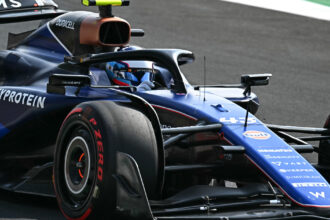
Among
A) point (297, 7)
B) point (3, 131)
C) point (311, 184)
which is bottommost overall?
point (297, 7)

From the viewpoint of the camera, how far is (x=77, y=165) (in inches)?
239

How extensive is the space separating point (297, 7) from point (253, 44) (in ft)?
9.28

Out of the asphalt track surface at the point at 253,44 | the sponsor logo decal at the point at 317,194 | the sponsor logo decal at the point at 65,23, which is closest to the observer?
the sponsor logo decal at the point at 317,194

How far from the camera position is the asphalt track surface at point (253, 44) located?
475 inches

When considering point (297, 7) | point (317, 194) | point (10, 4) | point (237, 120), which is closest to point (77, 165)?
point (237, 120)

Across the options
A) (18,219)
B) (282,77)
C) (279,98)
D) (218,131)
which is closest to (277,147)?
(218,131)

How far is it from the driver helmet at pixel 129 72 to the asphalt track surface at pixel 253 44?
3581 millimetres

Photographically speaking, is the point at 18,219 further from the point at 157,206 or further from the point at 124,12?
the point at 124,12

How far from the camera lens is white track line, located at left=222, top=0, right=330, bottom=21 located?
16953 mm

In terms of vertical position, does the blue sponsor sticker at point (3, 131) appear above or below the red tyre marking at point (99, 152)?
below

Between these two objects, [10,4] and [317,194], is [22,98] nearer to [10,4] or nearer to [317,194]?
[10,4]

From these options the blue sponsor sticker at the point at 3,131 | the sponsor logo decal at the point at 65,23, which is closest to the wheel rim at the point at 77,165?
the blue sponsor sticker at the point at 3,131

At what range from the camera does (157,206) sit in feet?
19.1

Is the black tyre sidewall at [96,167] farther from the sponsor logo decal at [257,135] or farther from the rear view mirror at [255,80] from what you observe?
the rear view mirror at [255,80]
